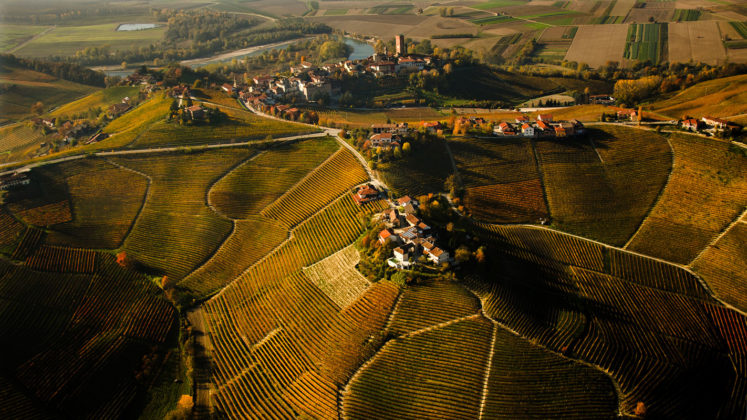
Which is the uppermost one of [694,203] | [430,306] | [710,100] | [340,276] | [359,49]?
[359,49]

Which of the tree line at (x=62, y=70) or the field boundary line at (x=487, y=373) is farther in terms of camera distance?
the tree line at (x=62, y=70)

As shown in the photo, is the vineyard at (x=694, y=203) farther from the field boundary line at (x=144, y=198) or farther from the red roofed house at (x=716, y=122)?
the field boundary line at (x=144, y=198)

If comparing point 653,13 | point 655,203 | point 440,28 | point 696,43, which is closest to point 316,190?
point 655,203

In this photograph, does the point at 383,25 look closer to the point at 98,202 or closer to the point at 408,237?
the point at 98,202

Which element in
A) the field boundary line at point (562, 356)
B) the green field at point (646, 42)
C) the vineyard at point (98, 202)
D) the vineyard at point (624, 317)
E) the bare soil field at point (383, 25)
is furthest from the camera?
the bare soil field at point (383, 25)

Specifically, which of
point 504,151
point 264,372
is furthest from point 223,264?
point 504,151

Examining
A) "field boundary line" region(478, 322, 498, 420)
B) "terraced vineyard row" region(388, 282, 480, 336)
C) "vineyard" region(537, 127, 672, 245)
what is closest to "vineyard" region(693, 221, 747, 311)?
"vineyard" region(537, 127, 672, 245)

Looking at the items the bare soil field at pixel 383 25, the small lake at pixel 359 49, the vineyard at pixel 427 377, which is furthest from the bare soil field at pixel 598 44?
the vineyard at pixel 427 377
